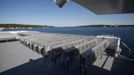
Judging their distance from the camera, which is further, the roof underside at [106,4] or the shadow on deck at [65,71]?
the shadow on deck at [65,71]

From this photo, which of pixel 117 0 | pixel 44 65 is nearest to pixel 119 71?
pixel 44 65

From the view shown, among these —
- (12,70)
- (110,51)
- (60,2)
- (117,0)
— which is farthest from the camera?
(110,51)

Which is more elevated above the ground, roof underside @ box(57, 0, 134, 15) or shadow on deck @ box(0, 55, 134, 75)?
roof underside @ box(57, 0, 134, 15)

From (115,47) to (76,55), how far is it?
3.37 metres

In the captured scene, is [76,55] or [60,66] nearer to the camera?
[60,66]

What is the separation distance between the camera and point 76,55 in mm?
6246

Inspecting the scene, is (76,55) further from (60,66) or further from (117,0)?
(117,0)

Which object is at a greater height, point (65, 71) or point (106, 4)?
point (106, 4)

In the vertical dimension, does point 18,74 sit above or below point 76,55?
below

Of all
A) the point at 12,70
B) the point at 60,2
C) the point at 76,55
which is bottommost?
the point at 12,70

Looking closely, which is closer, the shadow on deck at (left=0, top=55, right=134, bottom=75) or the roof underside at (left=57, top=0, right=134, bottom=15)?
the roof underside at (left=57, top=0, right=134, bottom=15)

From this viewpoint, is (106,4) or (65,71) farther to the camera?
(65,71)

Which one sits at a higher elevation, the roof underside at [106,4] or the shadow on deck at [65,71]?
the roof underside at [106,4]

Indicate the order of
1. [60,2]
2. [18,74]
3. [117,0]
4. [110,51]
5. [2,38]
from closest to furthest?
[60,2] < [117,0] < [18,74] < [110,51] < [2,38]
